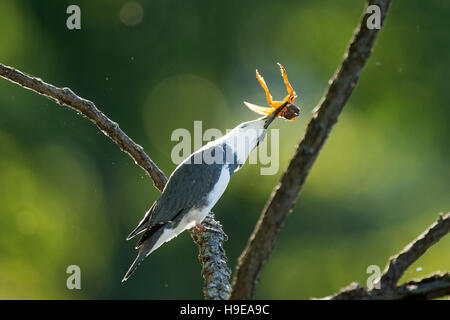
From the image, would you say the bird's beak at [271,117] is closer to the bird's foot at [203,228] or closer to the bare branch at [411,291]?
the bird's foot at [203,228]

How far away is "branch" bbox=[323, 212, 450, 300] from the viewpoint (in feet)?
4.26

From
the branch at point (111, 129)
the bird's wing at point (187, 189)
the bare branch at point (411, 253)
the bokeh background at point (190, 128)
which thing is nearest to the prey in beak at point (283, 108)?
the bird's wing at point (187, 189)

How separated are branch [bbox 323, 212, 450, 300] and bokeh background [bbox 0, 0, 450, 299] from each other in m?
5.86

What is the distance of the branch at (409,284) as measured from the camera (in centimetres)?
130

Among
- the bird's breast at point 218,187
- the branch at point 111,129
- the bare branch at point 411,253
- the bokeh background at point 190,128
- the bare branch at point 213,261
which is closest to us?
the bare branch at point 411,253

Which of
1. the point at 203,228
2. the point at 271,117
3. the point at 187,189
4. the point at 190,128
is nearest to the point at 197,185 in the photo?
the point at 187,189

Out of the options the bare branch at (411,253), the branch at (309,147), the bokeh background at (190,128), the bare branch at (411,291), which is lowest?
the bare branch at (411,291)

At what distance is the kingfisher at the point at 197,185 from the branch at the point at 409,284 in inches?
40.3

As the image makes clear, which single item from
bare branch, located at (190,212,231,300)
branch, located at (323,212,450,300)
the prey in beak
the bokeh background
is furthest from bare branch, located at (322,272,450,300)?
the bokeh background

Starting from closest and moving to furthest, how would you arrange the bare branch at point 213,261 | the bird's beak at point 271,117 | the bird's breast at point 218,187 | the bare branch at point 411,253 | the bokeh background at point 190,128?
the bare branch at point 411,253
the bare branch at point 213,261
the bird's beak at point 271,117
the bird's breast at point 218,187
the bokeh background at point 190,128

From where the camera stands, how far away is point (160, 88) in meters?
9.68

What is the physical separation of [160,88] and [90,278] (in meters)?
3.16

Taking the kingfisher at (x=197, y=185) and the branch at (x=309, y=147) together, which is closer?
the branch at (x=309, y=147)

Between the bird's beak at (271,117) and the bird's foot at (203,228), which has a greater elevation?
the bird's beak at (271,117)
